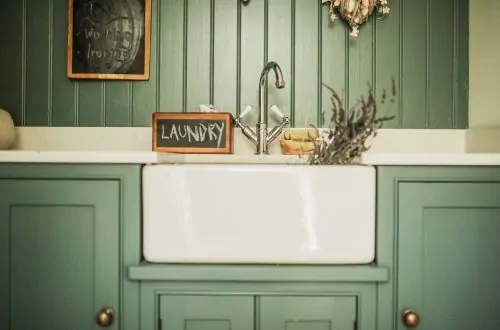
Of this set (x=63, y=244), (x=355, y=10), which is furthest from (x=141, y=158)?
(x=355, y=10)

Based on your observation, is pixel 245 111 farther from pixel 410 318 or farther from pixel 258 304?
pixel 410 318

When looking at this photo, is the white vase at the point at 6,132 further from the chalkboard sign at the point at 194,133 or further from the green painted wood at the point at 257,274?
the green painted wood at the point at 257,274

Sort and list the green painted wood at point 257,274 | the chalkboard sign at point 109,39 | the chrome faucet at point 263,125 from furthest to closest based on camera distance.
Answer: the chalkboard sign at point 109,39
the chrome faucet at point 263,125
the green painted wood at point 257,274

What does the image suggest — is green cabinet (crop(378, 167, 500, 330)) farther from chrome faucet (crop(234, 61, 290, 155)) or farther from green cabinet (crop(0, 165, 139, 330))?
green cabinet (crop(0, 165, 139, 330))

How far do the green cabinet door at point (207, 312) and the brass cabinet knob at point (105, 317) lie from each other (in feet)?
0.41

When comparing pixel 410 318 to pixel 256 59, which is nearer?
pixel 410 318

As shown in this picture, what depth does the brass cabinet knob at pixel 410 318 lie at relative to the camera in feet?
3.41

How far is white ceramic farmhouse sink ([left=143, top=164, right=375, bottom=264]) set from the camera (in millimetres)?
1042

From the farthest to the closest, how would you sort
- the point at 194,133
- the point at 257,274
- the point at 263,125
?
the point at 263,125
the point at 194,133
the point at 257,274

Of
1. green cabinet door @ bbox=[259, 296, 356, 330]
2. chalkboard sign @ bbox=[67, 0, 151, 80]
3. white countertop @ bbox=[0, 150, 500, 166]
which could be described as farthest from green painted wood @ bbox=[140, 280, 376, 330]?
chalkboard sign @ bbox=[67, 0, 151, 80]

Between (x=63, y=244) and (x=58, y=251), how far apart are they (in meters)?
0.02

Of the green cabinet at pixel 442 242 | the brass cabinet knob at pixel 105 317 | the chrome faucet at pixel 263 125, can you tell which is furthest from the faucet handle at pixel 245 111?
the brass cabinet knob at pixel 105 317

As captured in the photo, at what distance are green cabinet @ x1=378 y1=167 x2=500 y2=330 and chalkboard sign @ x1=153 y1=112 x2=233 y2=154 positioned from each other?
1.78ft

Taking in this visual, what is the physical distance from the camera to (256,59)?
5.29 feet
